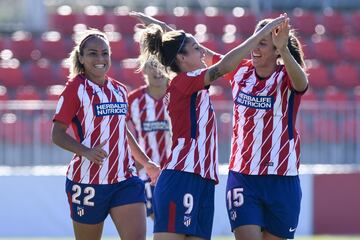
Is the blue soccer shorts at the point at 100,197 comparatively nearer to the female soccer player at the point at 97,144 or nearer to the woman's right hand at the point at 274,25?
the female soccer player at the point at 97,144

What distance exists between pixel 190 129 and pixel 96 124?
0.83m

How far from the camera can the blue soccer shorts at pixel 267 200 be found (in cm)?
775

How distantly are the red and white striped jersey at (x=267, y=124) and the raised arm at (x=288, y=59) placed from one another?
0.50ft

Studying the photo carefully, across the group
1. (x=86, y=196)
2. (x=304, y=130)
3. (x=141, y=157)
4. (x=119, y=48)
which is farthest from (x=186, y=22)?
(x=86, y=196)

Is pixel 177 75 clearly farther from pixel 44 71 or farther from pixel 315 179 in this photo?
pixel 44 71

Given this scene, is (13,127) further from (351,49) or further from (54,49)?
(351,49)

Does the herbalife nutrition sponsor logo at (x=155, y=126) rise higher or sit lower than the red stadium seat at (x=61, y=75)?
lower

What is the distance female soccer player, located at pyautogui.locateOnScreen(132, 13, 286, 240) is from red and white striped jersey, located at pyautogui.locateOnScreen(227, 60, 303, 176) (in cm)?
29

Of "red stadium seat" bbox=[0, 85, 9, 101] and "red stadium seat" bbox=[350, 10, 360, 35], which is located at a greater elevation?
"red stadium seat" bbox=[350, 10, 360, 35]

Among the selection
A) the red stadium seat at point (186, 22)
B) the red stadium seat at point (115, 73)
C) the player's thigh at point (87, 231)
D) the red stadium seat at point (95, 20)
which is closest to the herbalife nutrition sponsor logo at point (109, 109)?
the player's thigh at point (87, 231)

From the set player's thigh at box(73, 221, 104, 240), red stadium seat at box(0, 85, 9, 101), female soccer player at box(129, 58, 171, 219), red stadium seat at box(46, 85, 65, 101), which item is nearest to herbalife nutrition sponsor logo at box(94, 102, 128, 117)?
player's thigh at box(73, 221, 104, 240)

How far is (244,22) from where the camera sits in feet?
67.1

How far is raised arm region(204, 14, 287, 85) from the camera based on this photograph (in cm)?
716

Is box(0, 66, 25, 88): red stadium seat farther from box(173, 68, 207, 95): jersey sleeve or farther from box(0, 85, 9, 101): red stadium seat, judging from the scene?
box(173, 68, 207, 95): jersey sleeve
